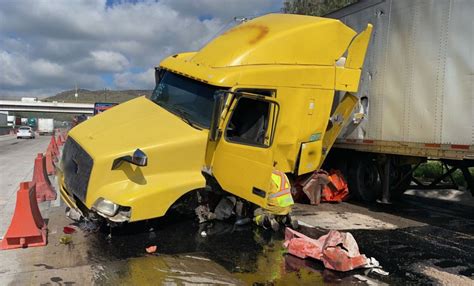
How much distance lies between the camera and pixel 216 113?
632 cm

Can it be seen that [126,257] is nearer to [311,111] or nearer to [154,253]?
[154,253]

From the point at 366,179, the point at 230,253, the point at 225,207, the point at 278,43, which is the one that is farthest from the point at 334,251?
the point at 366,179

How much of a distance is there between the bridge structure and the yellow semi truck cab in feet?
366

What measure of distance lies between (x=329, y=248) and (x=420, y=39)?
419 centimetres

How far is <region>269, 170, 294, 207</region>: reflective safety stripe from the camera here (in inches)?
266

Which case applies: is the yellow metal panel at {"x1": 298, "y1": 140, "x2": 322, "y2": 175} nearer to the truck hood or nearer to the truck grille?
the truck hood

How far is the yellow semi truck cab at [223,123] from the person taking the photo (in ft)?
19.4

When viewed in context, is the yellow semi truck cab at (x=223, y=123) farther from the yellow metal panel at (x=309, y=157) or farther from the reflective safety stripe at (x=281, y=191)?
the reflective safety stripe at (x=281, y=191)

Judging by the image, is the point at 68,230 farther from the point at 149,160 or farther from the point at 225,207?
the point at 225,207

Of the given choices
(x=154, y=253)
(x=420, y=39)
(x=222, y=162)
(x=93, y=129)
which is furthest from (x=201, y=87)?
(x=420, y=39)

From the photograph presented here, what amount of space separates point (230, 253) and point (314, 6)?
18.2 m

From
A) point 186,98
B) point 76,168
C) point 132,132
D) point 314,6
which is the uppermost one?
point 314,6

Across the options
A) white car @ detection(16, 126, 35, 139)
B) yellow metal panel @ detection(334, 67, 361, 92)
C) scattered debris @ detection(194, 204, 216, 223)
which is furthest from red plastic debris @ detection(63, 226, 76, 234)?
white car @ detection(16, 126, 35, 139)

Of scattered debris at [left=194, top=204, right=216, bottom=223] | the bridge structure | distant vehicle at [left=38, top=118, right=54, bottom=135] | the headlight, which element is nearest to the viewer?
the headlight
